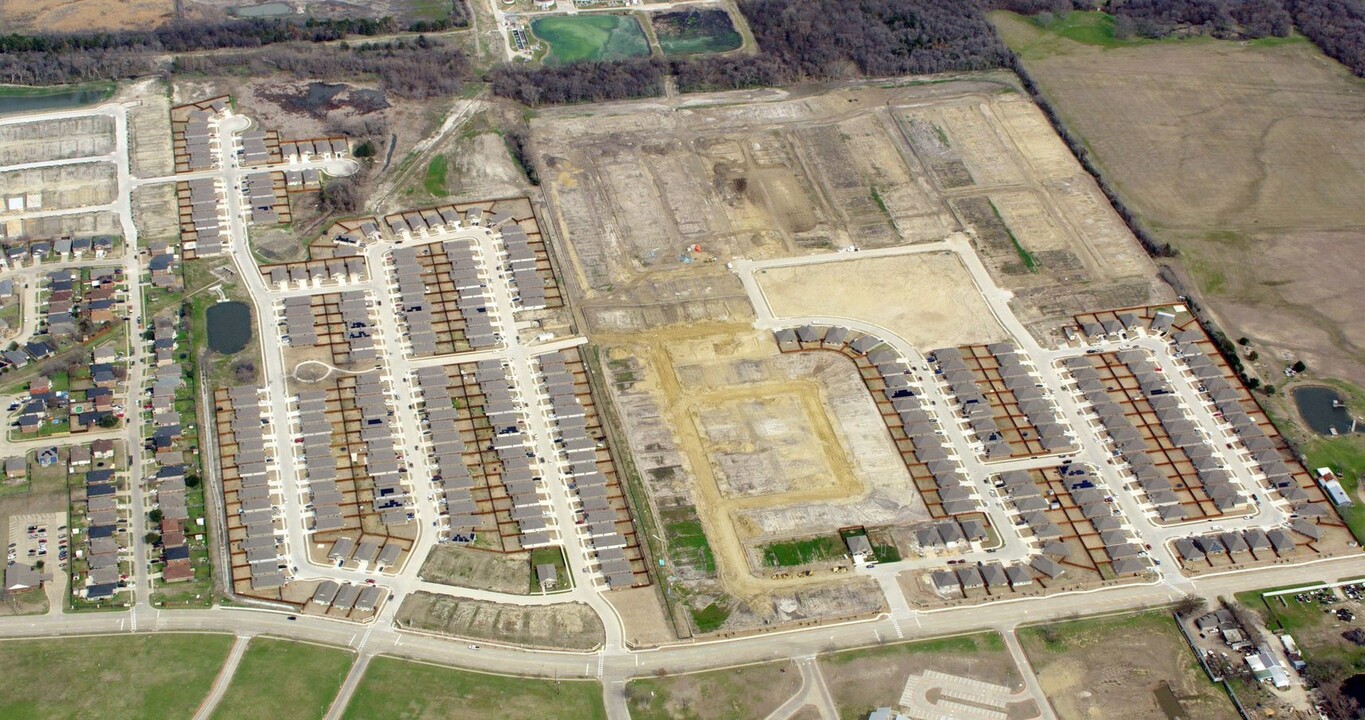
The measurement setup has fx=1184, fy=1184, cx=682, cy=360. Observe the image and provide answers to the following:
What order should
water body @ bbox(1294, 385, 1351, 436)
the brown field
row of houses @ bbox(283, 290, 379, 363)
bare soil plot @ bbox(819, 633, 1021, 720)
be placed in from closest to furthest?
bare soil plot @ bbox(819, 633, 1021, 720) → row of houses @ bbox(283, 290, 379, 363) → water body @ bbox(1294, 385, 1351, 436) → the brown field

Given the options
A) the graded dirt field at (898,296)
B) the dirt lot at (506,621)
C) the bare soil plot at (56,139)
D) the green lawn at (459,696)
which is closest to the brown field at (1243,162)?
the graded dirt field at (898,296)

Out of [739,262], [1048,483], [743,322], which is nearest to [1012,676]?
[1048,483]

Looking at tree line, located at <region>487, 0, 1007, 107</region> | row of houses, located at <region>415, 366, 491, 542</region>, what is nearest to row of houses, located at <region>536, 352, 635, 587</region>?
row of houses, located at <region>415, 366, 491, 542</region>

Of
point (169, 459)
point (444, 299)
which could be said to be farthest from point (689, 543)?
point (169, 459)

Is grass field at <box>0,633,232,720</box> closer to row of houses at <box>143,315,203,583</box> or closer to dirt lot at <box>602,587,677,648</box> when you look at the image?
row of houses at <box>143,315,203,583</box>

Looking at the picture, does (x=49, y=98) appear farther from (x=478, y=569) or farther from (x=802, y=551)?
(x=802, y=551)

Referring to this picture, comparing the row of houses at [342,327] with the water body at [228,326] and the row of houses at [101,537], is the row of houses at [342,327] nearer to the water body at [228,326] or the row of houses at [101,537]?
the water body at [228,326]
